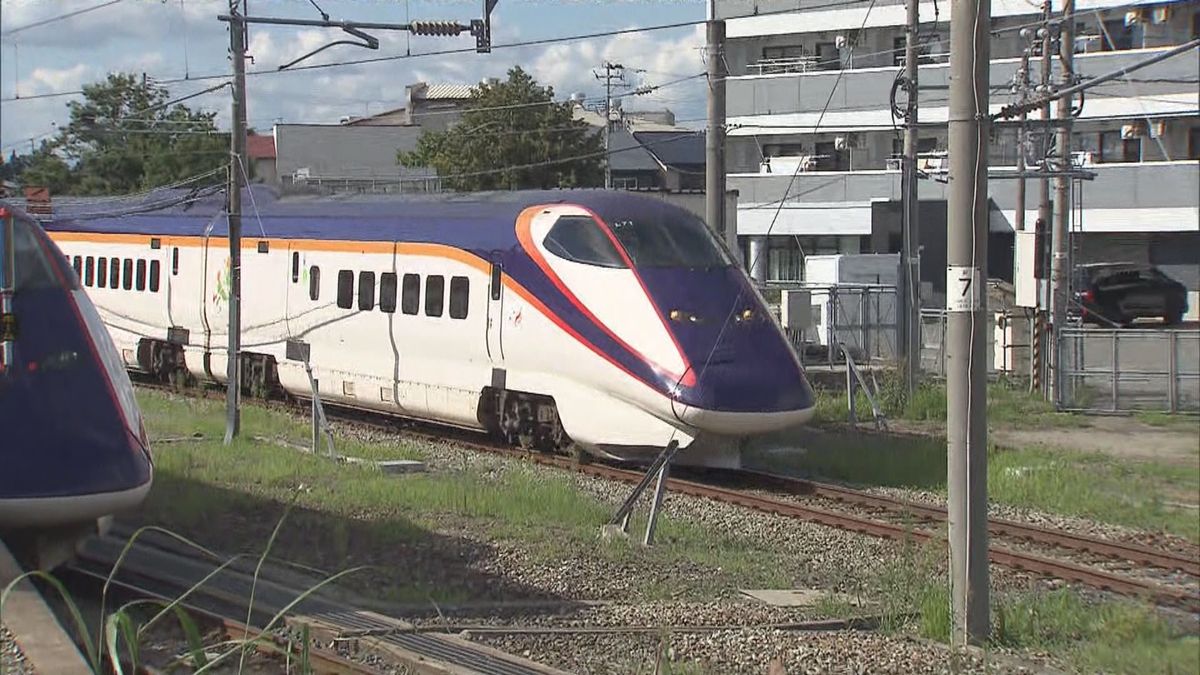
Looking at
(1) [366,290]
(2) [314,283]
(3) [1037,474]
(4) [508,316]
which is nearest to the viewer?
(3) [1037,474]

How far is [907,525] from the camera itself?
10.6 metres

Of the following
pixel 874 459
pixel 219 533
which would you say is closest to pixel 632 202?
pixel 874 459

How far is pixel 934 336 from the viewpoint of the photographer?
1033 inches

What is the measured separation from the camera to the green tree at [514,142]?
3809 centimetres

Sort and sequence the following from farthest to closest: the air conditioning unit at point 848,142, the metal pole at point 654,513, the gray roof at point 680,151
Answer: the gray roof at point 680,151, the air conditioning unit at point 848,142, the metal pole at point 654,513

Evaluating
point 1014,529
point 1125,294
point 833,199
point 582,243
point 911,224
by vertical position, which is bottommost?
point 1014,529

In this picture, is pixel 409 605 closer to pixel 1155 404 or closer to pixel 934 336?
pixel 1155 404

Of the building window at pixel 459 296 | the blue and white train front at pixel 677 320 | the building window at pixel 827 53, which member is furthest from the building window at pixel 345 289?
the building window at pixel 827 53

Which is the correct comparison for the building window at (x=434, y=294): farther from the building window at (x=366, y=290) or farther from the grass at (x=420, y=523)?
the grass at (x=420, y=523)

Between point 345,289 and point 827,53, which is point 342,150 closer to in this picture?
point 827,53

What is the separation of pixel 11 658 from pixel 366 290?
35.4ft

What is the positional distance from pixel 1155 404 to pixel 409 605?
4608 millimetres

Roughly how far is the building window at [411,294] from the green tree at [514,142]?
63.1 feet

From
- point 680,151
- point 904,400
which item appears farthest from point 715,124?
point 680,151
